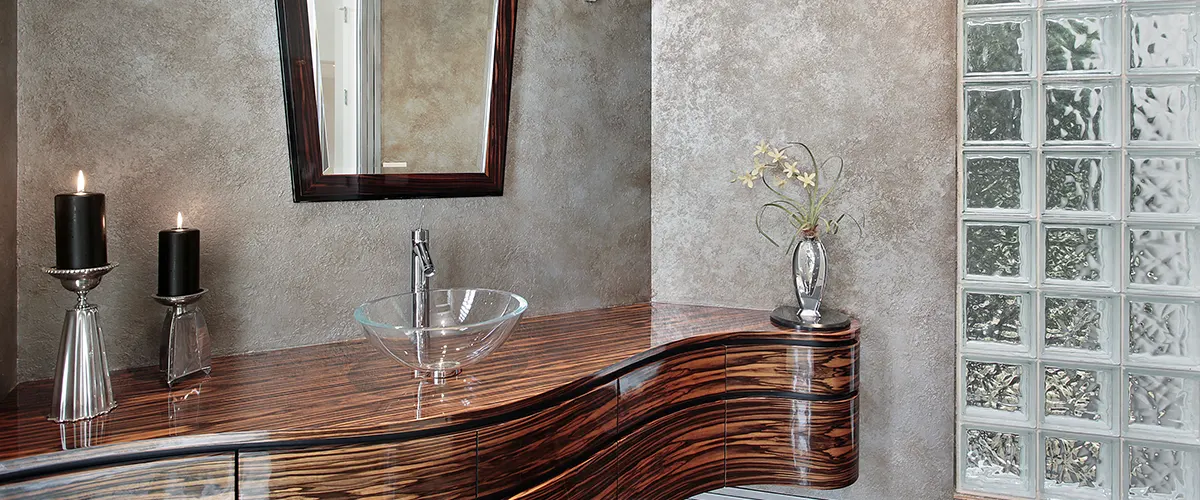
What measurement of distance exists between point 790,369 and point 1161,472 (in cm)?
103

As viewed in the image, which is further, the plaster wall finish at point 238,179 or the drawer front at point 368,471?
the plaster wall finish at point 238,179

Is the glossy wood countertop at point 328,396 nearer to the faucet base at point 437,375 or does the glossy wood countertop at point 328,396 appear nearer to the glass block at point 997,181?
the faucet base at point 437,375

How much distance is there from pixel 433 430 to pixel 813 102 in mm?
1529

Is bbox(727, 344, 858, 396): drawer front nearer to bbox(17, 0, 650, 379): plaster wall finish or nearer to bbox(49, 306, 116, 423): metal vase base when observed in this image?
bbox(17, 0, 650, 379): plaster wall finish

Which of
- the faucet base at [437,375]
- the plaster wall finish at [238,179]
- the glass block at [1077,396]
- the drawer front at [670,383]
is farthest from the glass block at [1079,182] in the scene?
the faucet base at [437,375]

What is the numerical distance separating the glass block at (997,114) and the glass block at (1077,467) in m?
0.85

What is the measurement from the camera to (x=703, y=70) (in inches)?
93.0

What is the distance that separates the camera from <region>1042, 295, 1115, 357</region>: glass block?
202cm

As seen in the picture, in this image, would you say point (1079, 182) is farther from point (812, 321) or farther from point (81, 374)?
point (81, 374)

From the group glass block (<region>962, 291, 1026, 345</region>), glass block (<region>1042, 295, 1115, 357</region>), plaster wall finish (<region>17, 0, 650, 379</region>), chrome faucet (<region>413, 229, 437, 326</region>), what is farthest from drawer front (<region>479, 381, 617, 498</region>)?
glass block (<region>1042, 295, 1115, 357</region>)

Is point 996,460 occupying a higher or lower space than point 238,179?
lower

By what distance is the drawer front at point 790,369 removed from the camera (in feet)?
6.57

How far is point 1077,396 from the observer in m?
2.05

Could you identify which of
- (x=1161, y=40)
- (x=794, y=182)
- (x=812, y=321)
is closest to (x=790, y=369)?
(x=812, y=321)
